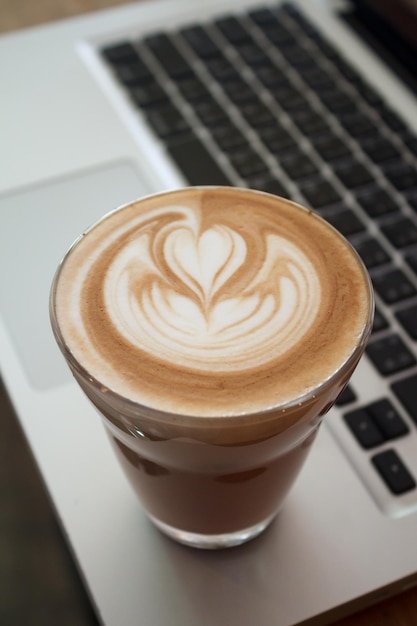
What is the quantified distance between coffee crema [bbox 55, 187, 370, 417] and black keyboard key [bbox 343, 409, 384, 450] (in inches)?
4.5

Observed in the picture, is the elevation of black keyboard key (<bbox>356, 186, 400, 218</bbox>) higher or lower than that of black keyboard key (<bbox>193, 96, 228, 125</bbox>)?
lower

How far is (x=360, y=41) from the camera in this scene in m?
0.68

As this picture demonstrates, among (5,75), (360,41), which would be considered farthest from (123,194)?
(360,41)

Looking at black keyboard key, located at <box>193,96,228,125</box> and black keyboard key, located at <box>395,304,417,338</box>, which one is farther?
black keyboard key, located at <box>193,96,228,125</box>

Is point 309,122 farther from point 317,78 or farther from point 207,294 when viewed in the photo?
point 207,294

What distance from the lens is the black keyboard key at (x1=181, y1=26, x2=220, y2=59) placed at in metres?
0.65

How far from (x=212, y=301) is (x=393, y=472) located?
5.8 inches

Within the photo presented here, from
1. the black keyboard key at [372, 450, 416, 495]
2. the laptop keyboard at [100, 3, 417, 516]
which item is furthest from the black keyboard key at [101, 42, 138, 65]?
the black keyboard key at [372, 450, 416, 495]

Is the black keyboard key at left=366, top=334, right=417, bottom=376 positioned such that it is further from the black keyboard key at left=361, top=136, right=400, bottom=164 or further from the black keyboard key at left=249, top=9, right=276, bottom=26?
the black keyboard key at left=249, top=9, right=276, bottom=26

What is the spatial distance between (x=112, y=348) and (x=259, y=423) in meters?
0.07

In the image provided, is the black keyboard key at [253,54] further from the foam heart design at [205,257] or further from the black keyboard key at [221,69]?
the foam heart design at [205,257]

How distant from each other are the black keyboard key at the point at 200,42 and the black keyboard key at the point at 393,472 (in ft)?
1.38

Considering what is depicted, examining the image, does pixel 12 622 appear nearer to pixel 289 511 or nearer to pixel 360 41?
pixel 289 511

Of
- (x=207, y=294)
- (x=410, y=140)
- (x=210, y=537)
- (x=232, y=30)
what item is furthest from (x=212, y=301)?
(x=232, y=30)
